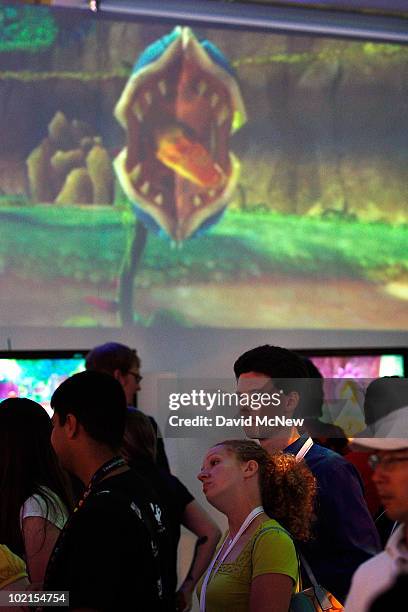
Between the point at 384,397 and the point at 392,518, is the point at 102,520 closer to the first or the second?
the point at 384,397

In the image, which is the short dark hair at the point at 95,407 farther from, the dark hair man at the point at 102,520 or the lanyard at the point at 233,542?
the lanyard at the point at 233,542

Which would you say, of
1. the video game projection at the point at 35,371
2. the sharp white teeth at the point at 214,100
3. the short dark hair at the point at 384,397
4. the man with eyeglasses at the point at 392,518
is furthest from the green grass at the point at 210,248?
the man with eyeglasses at the point at 392,518

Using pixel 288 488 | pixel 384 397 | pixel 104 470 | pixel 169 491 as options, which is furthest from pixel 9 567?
pixel 384 397

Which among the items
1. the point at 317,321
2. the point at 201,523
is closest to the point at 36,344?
the point at 317,321

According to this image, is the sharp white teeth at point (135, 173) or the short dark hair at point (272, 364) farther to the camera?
the sharp white teeth at point (135, 173)

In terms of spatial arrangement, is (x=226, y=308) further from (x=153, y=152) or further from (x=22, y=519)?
(x=22, y=519)

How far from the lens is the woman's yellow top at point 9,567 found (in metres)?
1.91

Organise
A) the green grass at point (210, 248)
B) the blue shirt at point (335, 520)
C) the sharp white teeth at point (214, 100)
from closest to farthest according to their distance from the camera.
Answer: the blue shirt at point (335, 520), the green grass at point (210, 248), the sharp white teeth at point (214, 100)

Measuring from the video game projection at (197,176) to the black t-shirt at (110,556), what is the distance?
443cm

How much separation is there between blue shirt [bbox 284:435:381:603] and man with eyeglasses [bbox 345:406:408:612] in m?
0.36

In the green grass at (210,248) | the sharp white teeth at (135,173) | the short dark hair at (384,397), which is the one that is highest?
the sharp white teeth at (135,173)

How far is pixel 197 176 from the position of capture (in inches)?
245

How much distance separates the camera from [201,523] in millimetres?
2480

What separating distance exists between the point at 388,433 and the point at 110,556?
0.64 m
